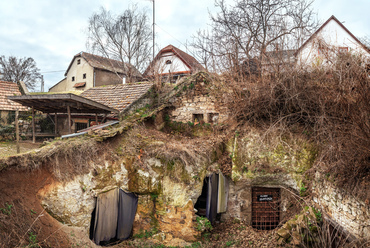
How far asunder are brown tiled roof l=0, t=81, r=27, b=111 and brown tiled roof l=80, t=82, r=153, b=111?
12.3ft

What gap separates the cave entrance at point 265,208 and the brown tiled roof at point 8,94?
12265 mm

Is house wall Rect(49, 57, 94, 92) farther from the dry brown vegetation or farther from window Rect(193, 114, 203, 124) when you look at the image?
the dry brown vegetation

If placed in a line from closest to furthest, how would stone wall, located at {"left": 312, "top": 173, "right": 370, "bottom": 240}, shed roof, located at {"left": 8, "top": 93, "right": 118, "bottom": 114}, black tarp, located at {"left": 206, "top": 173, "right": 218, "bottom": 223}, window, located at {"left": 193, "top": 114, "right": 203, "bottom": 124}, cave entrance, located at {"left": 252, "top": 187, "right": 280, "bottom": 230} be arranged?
stone wall, located at {"left": 312, "top": 173, "right": 370, "bottom": 240} < black tarp, located at {"left": 206, "top": 173, "right": 218, "bottom": 223} < shed roof, located at {"left": 8, "top": 93, "right": 118, "bottom": 114} < cave entrance, located at {"left": 252, "top": 187, "right": 280, "bottom": 230} < window, located at {"left": 193, "top": 114, "right": 203, "bottom": 124}

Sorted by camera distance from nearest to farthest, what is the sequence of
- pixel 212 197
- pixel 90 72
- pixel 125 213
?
pixel 125 213, pixel 212 197, pixel 90 72

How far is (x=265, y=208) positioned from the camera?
8.44m

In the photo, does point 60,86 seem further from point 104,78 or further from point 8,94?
point 8,94

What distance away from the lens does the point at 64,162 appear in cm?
686

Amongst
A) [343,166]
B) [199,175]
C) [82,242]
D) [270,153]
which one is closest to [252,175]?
[270,153]

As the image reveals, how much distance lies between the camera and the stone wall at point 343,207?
179 inches

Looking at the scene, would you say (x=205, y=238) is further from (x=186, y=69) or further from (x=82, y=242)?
(x=186, y=69)

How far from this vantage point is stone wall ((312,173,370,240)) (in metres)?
4.55

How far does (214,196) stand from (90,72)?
68.2ft

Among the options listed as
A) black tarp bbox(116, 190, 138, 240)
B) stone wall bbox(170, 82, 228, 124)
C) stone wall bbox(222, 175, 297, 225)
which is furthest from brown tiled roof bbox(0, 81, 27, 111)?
stone wall bbox(222, 175, 297, 225)

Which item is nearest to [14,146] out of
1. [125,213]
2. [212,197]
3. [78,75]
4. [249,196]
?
[125,213]
